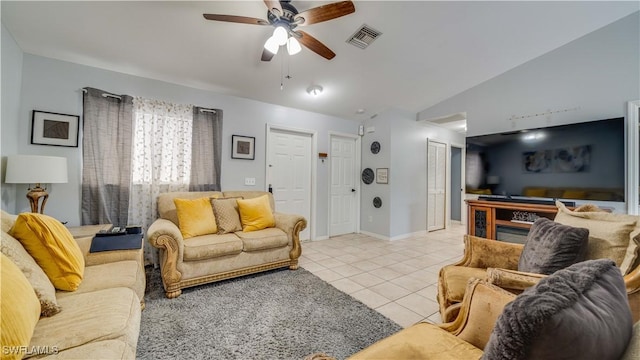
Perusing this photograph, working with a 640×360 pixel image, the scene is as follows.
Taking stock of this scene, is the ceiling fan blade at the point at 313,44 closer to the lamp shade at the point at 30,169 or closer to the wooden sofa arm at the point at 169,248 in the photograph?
the wooden sofa arm at the point at 169,248

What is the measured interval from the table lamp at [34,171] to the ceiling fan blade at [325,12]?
2.45 meters

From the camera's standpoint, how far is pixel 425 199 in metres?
5.06

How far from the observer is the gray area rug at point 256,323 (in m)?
1.58

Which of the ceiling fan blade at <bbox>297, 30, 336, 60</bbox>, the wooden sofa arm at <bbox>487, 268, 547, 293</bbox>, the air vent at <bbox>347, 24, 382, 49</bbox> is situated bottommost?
the wooden sofa arm at <bbox>487, 268, 547, 293</bbox>

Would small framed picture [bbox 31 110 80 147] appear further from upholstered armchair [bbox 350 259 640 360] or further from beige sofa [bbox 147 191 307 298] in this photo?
upholstered armchair [bbox 350 259 640 360]

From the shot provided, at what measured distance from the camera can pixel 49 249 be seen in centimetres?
142

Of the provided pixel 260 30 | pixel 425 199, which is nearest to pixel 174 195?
pixel 260 30

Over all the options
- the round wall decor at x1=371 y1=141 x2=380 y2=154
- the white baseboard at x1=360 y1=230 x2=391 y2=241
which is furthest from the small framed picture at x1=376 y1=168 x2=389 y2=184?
the white baseboard at x1=360 y1=230 x2=391 y2=241

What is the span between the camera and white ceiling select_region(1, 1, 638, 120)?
2160mm

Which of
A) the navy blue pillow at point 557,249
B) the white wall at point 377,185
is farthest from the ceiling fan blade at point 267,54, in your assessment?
the white wall at point 377,185

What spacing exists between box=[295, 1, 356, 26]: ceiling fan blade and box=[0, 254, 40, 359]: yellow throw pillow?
2.17 meters

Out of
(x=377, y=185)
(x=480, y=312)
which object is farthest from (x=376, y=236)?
(x=480, y=312)

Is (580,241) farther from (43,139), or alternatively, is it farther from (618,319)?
(43,139)

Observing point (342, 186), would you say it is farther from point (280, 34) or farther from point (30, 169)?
point (30, 169)
